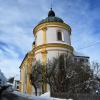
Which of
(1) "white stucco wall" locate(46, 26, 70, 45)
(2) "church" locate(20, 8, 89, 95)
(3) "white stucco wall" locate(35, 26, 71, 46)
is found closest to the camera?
(2) "church" locate(20, 8, 89, 95)

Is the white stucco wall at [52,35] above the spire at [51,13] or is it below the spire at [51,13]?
below

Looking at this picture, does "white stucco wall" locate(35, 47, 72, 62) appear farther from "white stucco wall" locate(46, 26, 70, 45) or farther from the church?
"white stucco wall" locate(46, 26, 70, 45)

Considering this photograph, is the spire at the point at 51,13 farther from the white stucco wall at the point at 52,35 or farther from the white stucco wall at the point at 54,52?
the white stucco wall at the point at 54,52

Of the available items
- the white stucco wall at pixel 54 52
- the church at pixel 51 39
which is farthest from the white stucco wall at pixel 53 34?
the white stucco wall at pixel 54 52

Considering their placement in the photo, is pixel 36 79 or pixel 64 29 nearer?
pixel 36 79

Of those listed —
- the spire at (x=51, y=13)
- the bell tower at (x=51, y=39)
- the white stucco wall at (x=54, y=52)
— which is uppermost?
the spire at (x=51, y=13)

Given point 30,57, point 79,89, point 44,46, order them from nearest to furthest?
1. point 79,89
2. point 44,46
3. point 30,57

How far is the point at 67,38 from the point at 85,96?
78.3 ft

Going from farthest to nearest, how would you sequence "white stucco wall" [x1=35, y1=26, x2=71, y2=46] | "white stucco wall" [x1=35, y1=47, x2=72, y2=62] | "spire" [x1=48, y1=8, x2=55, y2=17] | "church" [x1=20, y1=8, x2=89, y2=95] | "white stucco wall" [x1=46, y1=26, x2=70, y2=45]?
"spire" [x1=48, y1=8, x2=55, y2=17] < "white stucco wall" [x1=35, y1=26, x2=71, y2=46] < "white stucco wall" [x1=46, y1=26, x2=70, y2=45] < "church" [x1=20, y1=8, x2=89, y2=95] < "white stucco wall" [x1=35, y1=47, x2=72, y2=62]

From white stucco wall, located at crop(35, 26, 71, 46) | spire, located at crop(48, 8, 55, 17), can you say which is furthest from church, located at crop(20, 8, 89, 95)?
spire, located at crop(48, 8, 55, 17)

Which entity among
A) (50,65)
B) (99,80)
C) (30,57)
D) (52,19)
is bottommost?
(99,80)

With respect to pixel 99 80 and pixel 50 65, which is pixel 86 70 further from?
pixel 50 65

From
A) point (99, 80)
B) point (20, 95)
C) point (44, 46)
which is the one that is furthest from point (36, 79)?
point (20, 95)

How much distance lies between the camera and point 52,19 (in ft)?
149
